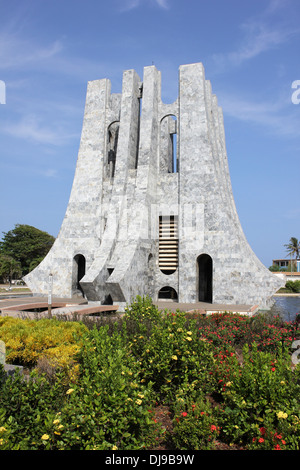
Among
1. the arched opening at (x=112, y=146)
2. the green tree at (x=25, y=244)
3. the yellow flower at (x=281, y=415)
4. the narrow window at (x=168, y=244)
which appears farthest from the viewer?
the green tree at (x=25, y=244)

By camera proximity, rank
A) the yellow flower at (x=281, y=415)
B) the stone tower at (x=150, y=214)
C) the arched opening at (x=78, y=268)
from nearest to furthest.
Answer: the yellow flower at (x=281, y=415) → the stone tower at (x=150, y=214) → the arched opening at (x=78, y=268)

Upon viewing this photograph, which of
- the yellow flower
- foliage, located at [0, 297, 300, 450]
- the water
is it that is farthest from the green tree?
the yellow flower

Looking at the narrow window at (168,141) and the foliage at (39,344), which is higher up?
the narrow window at (168,141)

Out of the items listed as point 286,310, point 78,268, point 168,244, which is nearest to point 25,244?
point 78,268

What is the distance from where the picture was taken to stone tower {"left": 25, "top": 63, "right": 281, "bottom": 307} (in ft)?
57.9

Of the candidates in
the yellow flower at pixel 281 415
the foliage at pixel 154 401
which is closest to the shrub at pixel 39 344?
the foliage at pixel 154 401

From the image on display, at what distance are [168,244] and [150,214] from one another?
2335 millimetres

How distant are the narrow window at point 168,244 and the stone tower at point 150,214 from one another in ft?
0.18

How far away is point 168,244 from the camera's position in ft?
67.8

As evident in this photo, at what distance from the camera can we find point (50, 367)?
5992 millimetres

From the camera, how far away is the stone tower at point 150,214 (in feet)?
57.9

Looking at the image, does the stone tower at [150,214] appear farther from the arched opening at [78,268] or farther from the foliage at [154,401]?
the foliage at [154,401]

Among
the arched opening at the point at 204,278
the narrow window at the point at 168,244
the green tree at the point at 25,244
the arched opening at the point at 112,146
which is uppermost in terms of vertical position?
the arched opening at the point at 112,146
